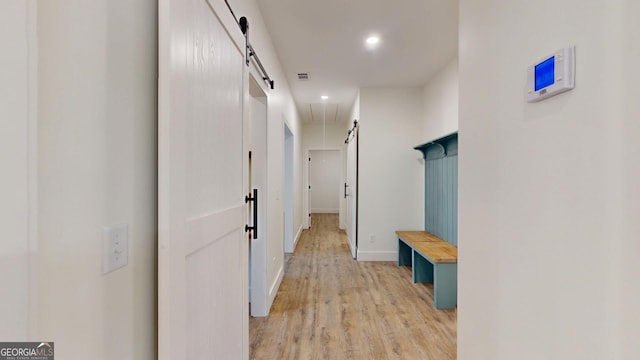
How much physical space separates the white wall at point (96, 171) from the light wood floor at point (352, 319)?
1567mm

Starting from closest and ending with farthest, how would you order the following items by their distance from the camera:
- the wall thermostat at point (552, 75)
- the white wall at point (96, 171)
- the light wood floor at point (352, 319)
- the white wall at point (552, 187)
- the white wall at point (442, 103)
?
the white wall at point (96, 171)
the white wall at point (552, 187)
the wall thermostat at point (552, 75)
the light wood floor at point (352, 319)
the white wall at point (442, 103)

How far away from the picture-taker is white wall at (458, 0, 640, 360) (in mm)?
702

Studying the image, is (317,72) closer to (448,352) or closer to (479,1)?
(479,1)

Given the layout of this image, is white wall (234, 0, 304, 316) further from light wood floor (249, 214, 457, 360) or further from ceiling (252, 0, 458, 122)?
light wood floor (249, 214, 457, 360)

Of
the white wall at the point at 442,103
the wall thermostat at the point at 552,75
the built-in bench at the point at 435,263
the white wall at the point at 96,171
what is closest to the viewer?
the white wall at the point at 96,171

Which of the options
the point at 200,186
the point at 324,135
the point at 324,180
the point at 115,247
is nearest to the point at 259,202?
the point at 200,186

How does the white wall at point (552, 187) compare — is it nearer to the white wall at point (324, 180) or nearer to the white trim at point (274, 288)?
the white trim at point (274, 288)

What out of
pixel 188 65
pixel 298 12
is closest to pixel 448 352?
pixel 188 65

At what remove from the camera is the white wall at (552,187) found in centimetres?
70

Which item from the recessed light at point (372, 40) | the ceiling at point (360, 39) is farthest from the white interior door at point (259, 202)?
the recessed light at point (372, 40)

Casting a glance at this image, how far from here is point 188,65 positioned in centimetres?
Result: 99

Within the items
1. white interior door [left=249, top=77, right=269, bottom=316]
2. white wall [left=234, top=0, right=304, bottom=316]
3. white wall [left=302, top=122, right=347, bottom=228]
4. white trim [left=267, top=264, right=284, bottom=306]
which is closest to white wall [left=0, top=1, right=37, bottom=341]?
white wall [left=234, top=0, right=304, bottom=316]

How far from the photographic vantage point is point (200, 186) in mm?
1108

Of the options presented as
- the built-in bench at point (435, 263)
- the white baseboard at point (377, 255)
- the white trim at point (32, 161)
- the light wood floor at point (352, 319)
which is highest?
the white trim at point (32, 161)
